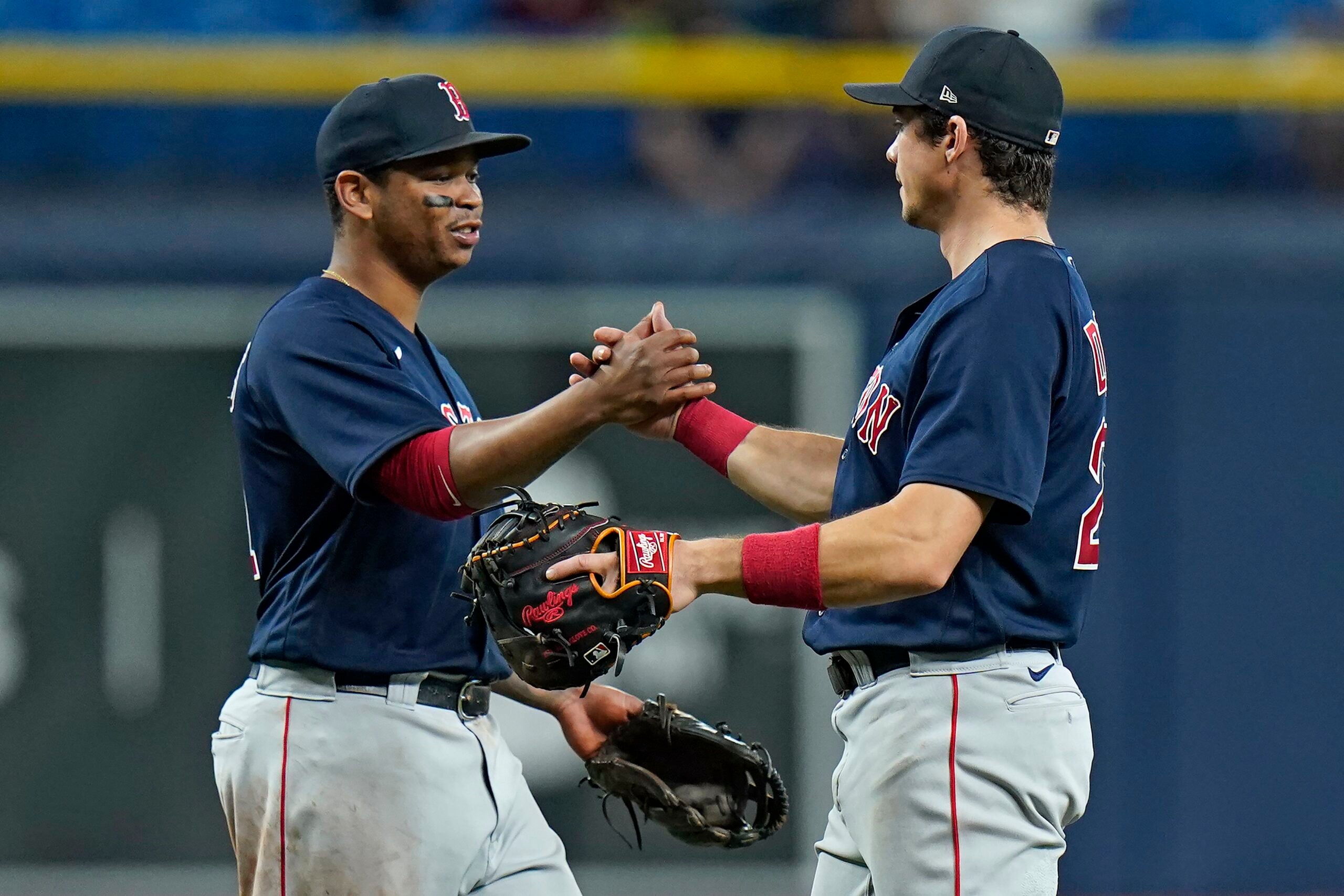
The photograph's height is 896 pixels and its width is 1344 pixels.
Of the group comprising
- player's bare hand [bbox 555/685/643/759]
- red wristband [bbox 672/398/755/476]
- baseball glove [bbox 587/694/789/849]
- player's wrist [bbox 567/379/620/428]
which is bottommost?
baseball glove [bbox 587/694/789/849]

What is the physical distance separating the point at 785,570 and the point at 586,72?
4689mm

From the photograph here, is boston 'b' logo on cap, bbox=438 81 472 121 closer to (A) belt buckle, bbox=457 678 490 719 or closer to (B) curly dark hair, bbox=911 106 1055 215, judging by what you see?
(B) curly dark hair, bbox=911 106 1055 215

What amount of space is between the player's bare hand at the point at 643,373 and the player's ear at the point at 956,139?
1.99 ft

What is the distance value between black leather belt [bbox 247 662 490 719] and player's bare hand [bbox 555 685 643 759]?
336 millimetres

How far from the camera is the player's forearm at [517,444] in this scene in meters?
3.10

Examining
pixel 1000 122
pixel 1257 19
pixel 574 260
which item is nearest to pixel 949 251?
pixel 1000 122

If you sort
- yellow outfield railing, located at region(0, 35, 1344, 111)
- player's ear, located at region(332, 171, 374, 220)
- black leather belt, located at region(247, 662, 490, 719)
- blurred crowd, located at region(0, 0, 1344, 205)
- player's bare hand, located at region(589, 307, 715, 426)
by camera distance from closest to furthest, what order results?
player's bare hand, located at region(589, 307, 715, 426) < black leather belt, located at region(247, 662, 490, 719) < player's ear, located at region(332, 171, 374, 220) < yellow outfield railing, located at region(0, 35, 1344, 111) < blurred crowd, located at region(0, 0, 1344, 205)

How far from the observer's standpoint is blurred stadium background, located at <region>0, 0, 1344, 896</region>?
6.58 metres

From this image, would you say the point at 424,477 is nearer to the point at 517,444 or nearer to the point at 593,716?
the point at 517,444

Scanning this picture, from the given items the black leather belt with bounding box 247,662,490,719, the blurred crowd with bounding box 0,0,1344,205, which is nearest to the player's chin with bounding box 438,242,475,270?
the black leather belt with bounding box 247,662,490,719

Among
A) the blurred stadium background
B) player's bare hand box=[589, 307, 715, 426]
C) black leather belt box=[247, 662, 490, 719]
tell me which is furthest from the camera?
the blurred stadium background

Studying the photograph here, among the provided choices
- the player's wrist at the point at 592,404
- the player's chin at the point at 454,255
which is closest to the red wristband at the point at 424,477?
the player's wrist at the point at 592,404

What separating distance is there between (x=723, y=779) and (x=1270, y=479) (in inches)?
152

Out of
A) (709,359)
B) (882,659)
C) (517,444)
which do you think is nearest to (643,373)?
(517,444)
